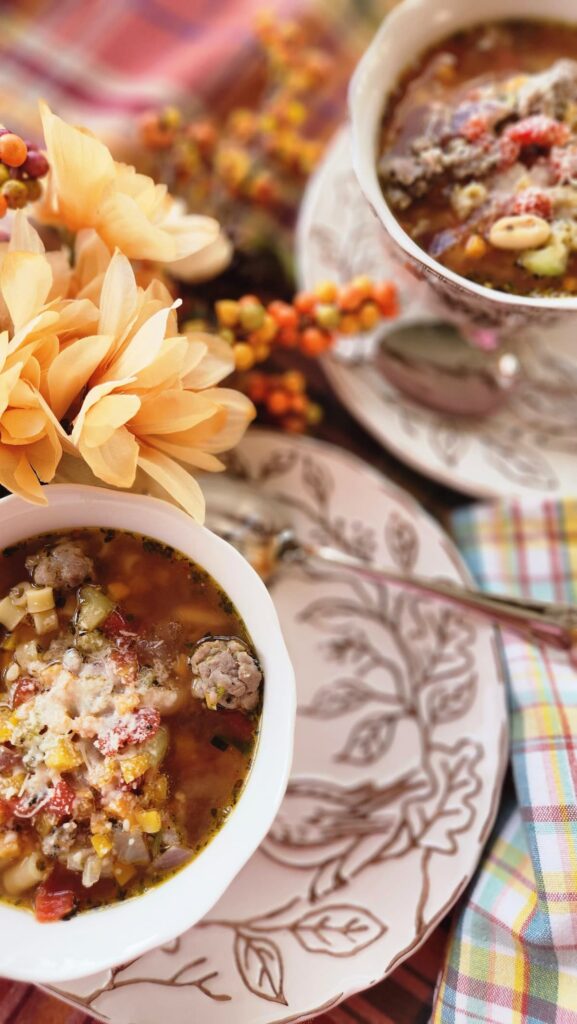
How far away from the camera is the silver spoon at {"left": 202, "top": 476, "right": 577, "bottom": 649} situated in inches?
56.8

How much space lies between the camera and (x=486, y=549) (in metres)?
1.57

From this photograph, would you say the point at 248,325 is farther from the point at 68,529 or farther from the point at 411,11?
the point at 411,11

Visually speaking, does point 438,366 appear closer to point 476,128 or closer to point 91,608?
point 476,128

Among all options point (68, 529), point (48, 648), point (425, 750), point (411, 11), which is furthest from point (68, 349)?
point (425, 750)

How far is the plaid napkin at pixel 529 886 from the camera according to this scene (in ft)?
3.97

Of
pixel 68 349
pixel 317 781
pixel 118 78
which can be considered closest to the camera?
pixel 68 349

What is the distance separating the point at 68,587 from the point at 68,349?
33 cm

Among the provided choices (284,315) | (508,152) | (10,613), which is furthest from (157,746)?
(508,152)

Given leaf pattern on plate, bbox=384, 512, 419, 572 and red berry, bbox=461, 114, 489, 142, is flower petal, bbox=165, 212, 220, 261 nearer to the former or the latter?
red berry, bbox=461, 114, 489, 142

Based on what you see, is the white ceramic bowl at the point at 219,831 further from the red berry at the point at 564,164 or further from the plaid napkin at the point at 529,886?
the red berry at the point at 564,164

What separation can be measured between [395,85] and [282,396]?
548 millimetres

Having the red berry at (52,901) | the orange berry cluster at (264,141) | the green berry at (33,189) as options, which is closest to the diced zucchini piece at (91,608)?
the red berry at (52,901)

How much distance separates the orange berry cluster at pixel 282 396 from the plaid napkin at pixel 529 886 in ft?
1.86

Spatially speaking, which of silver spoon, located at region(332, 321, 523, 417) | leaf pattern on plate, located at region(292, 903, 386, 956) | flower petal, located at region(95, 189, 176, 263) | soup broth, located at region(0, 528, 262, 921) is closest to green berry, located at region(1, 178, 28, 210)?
flower petal, located at region(95, 189, 176, 263)
